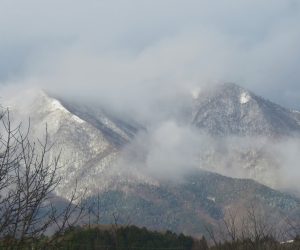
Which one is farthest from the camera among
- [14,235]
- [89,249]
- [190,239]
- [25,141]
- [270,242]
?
[190,239]

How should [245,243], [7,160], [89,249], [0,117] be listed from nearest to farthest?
1. [7,160]
2. [0,117]
3. [245,243]
4. [89,249]

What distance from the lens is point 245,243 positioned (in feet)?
107

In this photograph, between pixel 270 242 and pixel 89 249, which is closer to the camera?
pixel 270 242

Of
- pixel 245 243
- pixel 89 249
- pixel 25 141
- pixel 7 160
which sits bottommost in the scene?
pixel 7 160

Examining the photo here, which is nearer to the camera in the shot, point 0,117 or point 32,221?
point 32,221

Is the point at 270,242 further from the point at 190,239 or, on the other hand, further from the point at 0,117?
the point at 190,239

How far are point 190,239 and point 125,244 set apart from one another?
60.4 ft

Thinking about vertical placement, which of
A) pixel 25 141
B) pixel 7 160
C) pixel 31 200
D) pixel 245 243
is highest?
pixel 245 243

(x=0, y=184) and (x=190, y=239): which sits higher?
(x=190, y=239)

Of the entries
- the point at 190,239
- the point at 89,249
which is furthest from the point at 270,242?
the point at 190,239

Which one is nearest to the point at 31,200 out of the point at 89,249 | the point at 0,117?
the point at 0,117

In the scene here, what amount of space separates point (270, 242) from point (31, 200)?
99.0 feet

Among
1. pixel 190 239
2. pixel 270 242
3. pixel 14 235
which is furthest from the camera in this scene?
pixel 190 239

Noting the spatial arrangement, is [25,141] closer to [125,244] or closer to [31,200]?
[31,200]
